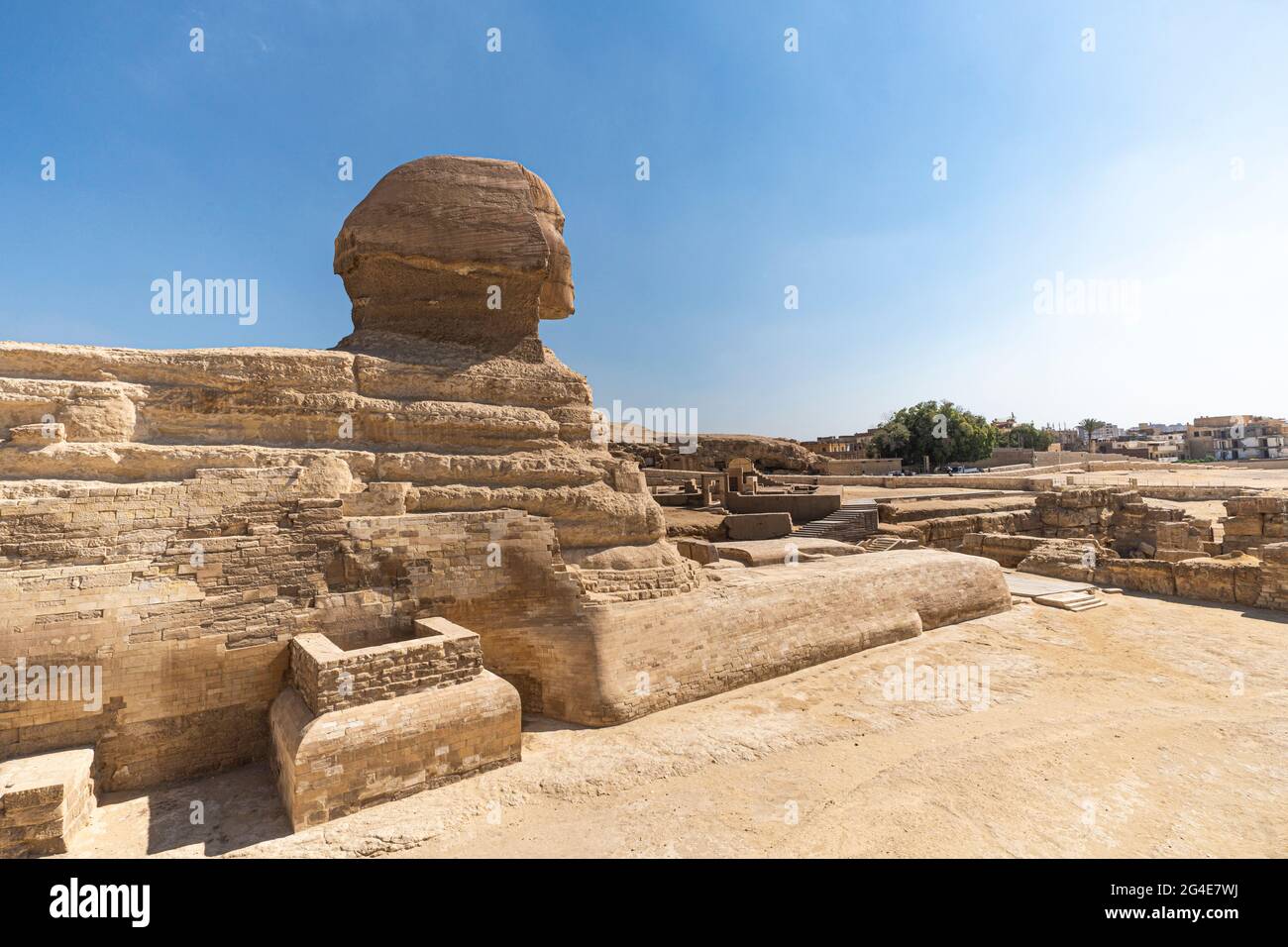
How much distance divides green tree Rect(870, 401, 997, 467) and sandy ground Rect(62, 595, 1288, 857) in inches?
1535

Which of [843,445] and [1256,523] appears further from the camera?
[843,445]

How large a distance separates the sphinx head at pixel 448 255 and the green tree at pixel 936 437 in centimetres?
4153

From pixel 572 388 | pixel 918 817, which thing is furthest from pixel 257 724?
pixel 918 817

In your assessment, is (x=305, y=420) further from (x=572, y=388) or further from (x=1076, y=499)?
(x=1076, y=499)

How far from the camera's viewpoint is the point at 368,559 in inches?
262

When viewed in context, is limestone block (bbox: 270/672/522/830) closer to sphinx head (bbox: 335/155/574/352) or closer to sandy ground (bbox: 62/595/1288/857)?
sandy ground (bbox: 62/595/1288/857)

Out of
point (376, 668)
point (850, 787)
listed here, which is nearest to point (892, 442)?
point (850, 787)

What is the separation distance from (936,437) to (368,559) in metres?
45.6

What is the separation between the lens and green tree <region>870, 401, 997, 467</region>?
45.1 m

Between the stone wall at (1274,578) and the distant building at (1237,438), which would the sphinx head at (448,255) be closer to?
the stone wall at (1274,578)

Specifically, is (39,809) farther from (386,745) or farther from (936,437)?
(936,437)

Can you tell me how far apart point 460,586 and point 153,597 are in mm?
2788

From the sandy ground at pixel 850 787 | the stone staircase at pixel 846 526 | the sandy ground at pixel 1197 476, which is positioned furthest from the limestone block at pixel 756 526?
the sandy ground at pixel 1197 476

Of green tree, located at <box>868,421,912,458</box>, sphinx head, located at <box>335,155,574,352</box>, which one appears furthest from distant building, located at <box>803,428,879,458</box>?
sphinx head, located at <box>335,155,574,352</box>
